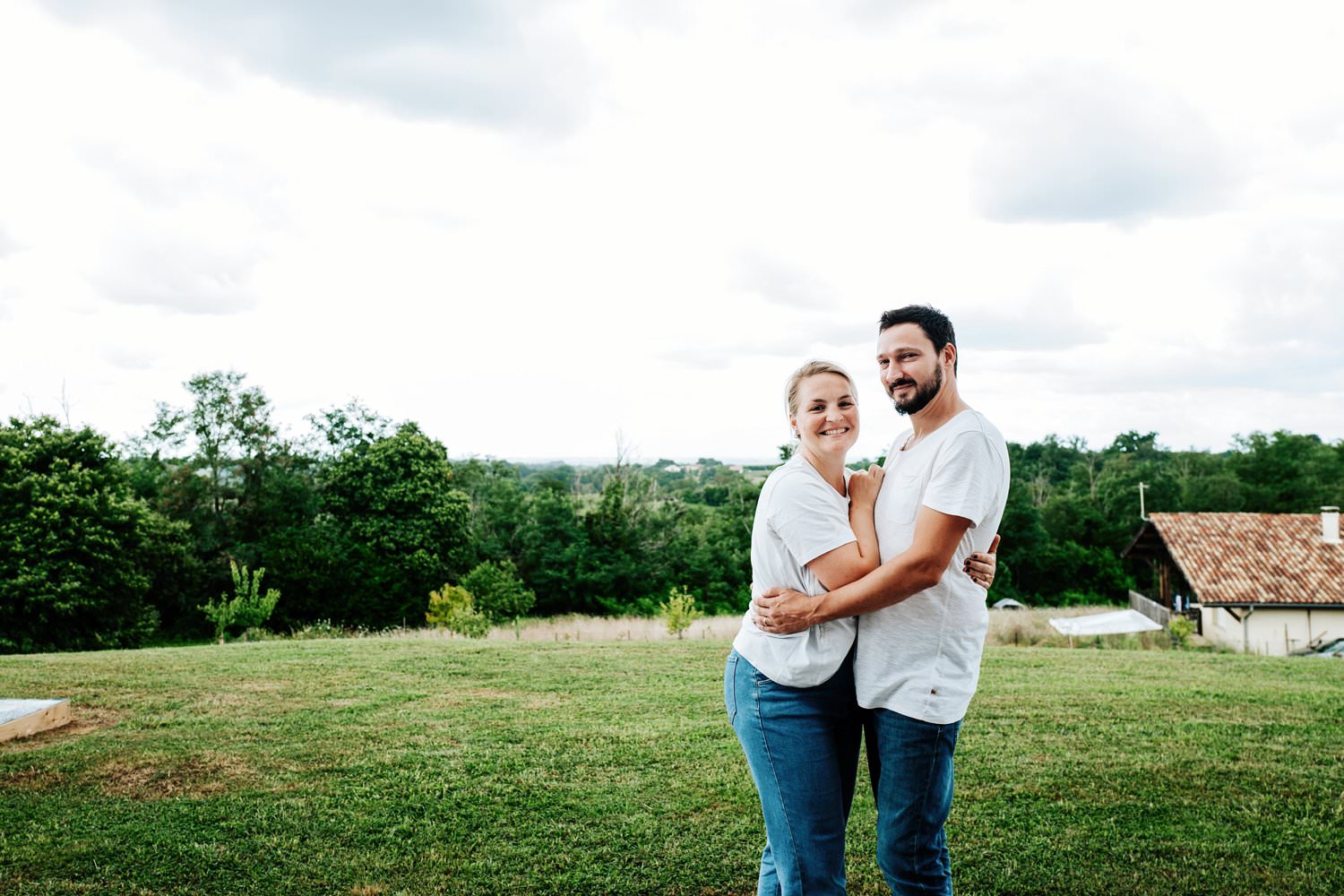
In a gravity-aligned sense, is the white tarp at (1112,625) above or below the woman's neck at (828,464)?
below

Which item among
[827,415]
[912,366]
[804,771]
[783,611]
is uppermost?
[912,366]

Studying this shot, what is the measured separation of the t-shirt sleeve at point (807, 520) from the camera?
2.48 metres

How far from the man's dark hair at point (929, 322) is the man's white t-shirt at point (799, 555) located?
1.71 feet

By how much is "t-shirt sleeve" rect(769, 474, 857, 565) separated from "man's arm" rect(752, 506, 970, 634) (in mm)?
127

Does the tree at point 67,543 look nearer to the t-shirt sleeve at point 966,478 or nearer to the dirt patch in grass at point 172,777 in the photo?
the dirt patch in grass at point 172,777

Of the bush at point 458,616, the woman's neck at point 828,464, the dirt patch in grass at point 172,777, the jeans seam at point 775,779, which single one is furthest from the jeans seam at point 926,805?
the bush at point 458,616

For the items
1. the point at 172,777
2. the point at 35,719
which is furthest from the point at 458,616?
the point at 172,777

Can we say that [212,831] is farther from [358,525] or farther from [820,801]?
[358,525]

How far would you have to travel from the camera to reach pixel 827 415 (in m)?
2.63

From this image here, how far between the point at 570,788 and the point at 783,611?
3383 mm

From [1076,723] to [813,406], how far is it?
562 cm

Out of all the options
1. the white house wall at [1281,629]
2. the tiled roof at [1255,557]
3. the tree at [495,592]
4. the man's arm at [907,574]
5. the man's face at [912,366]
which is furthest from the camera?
the tree at [495,592]

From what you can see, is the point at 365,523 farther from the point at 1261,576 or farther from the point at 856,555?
the point at 856,555

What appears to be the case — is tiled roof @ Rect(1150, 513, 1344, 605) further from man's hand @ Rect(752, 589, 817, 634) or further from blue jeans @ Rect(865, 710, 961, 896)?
man's hand @ Rect(752, 589, 817, 634)
